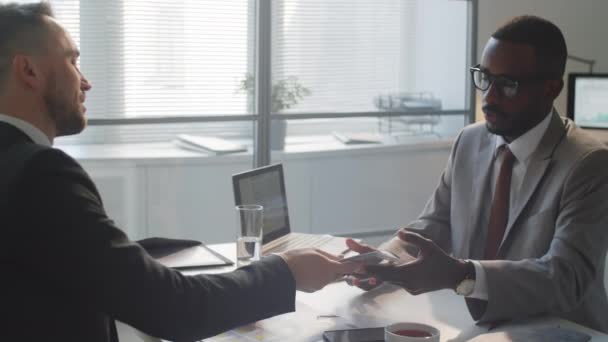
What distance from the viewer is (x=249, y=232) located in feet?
7.21

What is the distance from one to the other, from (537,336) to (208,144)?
2854 millimetres

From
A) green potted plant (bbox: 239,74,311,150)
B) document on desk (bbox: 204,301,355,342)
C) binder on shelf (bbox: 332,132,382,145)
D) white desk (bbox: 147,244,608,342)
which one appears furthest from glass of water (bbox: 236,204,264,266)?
binder on shelf (bbox: 332,132,382,145)

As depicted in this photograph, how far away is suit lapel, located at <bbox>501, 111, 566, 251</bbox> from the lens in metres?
2.13

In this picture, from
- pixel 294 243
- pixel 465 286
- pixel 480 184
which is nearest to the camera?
pixel 465 286

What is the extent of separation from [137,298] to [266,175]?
1.24 meters

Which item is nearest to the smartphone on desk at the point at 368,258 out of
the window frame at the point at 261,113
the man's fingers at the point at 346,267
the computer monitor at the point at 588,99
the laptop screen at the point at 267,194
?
the man's fingers at the point at 346,267

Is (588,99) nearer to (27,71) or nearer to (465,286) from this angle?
(465,286)

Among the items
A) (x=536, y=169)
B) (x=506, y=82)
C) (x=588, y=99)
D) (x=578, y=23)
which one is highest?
(x=578, y=23)

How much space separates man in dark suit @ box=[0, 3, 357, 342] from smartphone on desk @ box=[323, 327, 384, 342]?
0.14 metres

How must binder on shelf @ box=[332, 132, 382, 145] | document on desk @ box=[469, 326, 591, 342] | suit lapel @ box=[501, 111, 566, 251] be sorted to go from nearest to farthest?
document on desk @ box=[469, 326, 591, 342], suit lapel @ box=[501, 111, 566, 251], binder on shelf @ box=[332, 132, 382, 145]

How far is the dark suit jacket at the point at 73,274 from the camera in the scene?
128cm

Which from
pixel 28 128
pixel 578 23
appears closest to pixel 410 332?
pixel 28 128

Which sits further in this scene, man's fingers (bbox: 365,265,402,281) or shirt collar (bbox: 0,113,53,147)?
man's fingers (bbox: 365,265,402,281)

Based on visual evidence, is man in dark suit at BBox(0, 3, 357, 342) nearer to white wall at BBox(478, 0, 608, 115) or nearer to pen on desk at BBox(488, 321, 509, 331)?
pen on desk at BBox(488, 321, 509, 331)
